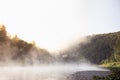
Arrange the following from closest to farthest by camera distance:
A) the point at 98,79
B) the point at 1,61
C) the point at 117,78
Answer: the point at 117,78
the point at 98,79
the point at 1,61

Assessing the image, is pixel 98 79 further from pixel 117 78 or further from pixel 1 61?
pixel 1 61

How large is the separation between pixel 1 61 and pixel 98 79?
413ft

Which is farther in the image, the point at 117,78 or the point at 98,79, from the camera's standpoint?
the point at 98,79

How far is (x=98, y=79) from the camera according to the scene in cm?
8381

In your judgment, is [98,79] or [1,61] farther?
[1,61]

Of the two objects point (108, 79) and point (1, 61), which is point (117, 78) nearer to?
point (108, 79)

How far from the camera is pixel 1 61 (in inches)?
7751

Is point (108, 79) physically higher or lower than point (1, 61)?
lower

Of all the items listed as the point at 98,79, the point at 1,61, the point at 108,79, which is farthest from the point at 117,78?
the point at 1,61

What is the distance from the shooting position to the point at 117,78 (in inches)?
2940

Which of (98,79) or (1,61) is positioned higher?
(1,61)

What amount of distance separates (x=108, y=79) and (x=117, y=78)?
9.70ft

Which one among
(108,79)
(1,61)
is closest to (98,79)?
(108,79)

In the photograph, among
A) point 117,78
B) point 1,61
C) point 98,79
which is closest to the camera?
point 117,78
